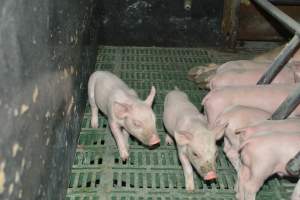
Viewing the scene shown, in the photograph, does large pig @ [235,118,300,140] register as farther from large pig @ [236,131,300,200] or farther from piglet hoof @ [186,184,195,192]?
piglet hoof @ [186,184,195,192]

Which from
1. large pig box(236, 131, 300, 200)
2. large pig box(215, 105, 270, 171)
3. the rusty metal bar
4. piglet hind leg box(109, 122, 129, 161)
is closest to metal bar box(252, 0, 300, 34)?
the rusty metal bar

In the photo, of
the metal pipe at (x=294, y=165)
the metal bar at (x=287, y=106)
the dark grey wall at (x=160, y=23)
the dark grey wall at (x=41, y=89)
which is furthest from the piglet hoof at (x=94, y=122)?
the dark grey wall at (x=160, y=23)

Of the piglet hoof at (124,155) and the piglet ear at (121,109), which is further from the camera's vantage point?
the piglet hoof at (124,155)

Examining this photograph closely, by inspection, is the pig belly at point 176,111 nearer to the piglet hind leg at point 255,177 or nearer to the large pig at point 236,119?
the large pig at point 236,119

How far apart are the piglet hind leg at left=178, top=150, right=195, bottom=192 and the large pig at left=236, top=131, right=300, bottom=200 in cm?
32

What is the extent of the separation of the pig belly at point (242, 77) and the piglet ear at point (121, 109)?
79 centimetres

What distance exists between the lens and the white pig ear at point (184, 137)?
219cm

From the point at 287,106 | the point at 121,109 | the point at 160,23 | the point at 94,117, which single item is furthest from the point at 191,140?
the point at 160,23

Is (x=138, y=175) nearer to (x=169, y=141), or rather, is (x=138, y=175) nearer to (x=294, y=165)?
(x=169, y=141)

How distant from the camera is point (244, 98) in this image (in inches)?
102

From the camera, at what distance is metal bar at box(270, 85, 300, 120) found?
2332 mm

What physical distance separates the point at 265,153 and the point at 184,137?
0.42m

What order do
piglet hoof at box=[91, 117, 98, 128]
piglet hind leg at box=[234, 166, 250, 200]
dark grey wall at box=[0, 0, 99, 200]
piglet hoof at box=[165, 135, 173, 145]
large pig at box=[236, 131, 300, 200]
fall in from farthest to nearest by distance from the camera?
piglet hoof at box=[91, 117, 98, 128] → piglet hoof at box=[165, 135, 173, 145] → piglet hind leg at box=[234, 166, 250, 200] → large pig at box=[236, 131, 300, 200] → dark grey wall at box=[0, 0, 99, 200]

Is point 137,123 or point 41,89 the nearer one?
point 41,89
